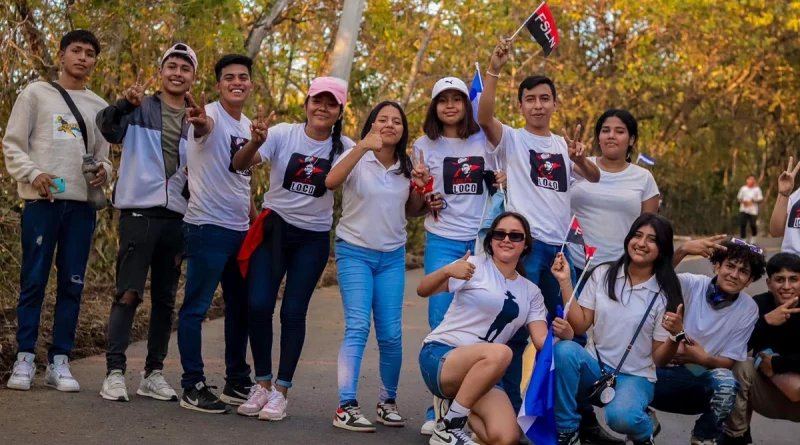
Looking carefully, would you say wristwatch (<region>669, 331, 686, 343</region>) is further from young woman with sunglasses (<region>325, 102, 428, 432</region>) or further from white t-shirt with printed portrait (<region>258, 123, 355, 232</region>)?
white t-shirt with printed portrait (<region>258, 123, 355, 232</region>)

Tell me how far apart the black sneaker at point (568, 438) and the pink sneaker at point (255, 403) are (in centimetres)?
175

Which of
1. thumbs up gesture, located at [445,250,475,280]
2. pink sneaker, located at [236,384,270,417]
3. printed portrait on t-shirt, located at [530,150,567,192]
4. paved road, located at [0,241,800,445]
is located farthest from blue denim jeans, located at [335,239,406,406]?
printed portrait on t-shirt, located at [530,150,567,192]

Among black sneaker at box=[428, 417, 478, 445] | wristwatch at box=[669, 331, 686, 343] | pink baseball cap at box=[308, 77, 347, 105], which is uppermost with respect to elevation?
pink baseball cap at box=[308, 77, 347, 105]

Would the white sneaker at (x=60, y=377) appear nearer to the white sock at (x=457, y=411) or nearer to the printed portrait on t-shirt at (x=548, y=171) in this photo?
the white sock at (x=457, y=411)

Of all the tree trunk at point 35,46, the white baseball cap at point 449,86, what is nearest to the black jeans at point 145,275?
the white baseball cap at point 449,86

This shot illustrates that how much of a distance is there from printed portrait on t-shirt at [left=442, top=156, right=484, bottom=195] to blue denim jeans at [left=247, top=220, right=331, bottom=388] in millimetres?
845

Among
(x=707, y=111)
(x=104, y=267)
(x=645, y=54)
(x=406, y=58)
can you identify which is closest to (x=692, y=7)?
(x=645, y=54)

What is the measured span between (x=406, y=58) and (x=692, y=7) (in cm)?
810

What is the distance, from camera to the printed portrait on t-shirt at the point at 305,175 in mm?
6723

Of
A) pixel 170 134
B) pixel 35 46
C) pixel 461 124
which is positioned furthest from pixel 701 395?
pixel 35 46

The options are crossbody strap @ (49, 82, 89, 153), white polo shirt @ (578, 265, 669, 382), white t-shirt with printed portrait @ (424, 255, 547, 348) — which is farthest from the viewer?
crossbody strap @ (49, 82, 89, 153)

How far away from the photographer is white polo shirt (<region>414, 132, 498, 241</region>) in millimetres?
6727

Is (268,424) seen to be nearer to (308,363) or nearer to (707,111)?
(308,363)

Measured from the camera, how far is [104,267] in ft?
38.2
